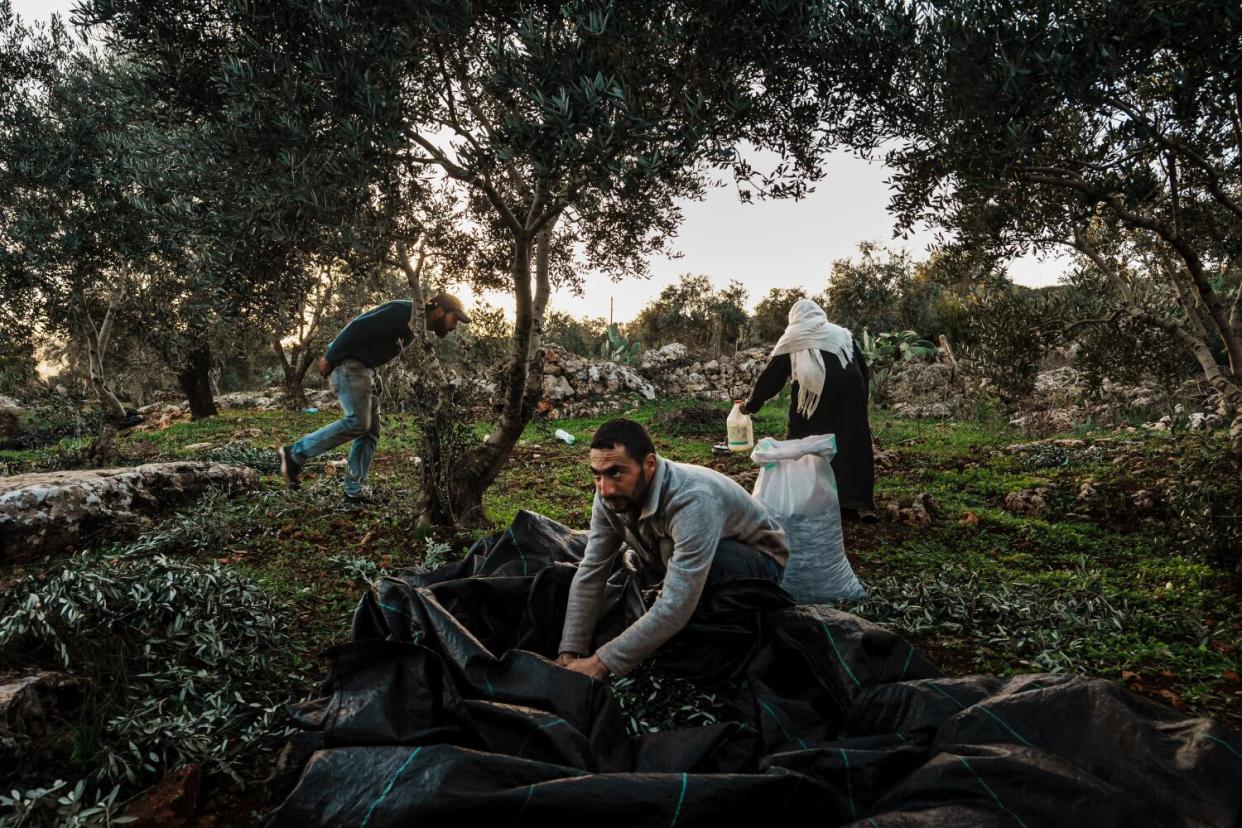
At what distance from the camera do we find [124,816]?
2055mm

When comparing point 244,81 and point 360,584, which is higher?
point 244,81

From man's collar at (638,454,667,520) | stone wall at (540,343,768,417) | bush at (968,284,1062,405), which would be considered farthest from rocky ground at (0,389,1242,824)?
stone wall at (540,343,768,417)

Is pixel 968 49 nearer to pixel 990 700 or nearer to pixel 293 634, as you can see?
pixel 990 700

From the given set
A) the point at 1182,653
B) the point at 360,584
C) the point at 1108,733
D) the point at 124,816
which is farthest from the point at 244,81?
the point at 1182,653

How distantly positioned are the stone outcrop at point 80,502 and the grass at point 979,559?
0.39 m

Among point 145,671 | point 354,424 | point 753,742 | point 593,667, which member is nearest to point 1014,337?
point 753,742

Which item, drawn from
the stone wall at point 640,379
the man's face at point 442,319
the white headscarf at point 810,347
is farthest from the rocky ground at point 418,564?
the stone wall at point 640,379

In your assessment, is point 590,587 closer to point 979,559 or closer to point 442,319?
point 442,319

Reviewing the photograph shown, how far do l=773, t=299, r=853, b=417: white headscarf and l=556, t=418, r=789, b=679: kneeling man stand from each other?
2.45 metres

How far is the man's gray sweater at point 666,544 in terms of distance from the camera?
2.83 metres

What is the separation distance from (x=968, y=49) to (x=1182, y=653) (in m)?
3.74

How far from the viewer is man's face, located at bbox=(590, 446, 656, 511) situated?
2949mm

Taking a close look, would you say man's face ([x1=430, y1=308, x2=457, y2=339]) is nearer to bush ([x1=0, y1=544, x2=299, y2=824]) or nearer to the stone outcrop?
bush ([x1=0, y1=544, x2=299, y2=824])

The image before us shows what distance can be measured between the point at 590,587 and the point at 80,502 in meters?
4.96
